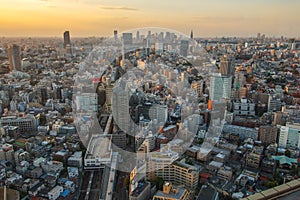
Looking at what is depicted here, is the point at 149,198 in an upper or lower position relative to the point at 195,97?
lower

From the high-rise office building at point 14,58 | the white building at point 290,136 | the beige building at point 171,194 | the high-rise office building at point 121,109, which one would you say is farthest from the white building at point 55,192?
Result: the high-rise office building at point 14,58

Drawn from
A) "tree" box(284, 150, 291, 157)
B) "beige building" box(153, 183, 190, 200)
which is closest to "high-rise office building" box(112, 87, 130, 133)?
"beige building" box(153, 183, 190, 200)

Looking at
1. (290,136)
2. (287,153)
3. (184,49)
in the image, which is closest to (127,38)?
(184,49)

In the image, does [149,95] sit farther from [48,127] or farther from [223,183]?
[223,183]

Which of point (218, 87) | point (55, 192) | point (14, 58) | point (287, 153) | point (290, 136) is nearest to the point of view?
point (55, 192)

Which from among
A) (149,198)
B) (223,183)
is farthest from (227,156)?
(149,198)

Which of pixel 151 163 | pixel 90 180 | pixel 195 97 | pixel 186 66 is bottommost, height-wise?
pixel 90 180

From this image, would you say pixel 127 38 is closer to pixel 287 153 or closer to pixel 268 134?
pixel 268 134

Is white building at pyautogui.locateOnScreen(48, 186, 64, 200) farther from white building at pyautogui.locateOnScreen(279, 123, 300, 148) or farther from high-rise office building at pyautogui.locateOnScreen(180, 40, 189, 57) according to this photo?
high-rise office building at pyautogui.locateOnScreen(180, 40, 189, 57)

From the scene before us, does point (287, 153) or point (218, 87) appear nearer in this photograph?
point (287, 153)

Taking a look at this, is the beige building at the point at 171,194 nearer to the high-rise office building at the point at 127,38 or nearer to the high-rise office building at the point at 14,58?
the high-rise office building at the point at 127,38

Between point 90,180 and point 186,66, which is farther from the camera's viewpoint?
point 186,66
